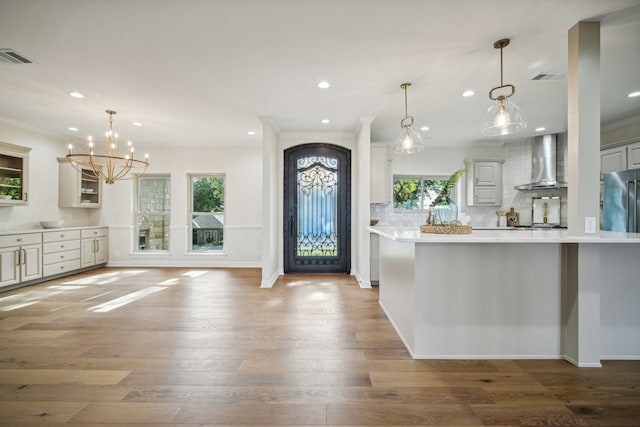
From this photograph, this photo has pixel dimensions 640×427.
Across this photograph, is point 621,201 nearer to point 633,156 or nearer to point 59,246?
point 633,156

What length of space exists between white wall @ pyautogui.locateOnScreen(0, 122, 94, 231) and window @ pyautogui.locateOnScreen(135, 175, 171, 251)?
126cm

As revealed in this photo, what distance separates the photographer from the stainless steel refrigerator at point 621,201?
3844 mm

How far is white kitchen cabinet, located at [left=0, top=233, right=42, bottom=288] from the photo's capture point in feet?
13.7

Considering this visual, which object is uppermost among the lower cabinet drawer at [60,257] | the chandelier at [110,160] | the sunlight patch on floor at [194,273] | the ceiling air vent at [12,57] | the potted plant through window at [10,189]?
the ceiling air vent at [12,57]

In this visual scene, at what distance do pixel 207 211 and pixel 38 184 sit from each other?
2.91m

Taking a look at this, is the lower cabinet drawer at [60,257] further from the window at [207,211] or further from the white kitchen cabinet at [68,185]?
the window at [207,211]

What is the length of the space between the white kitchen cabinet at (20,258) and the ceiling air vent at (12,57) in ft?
8.89

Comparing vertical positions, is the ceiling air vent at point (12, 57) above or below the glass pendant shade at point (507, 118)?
above

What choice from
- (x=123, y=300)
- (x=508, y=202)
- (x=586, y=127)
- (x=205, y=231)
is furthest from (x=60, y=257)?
(x=508, y=202)

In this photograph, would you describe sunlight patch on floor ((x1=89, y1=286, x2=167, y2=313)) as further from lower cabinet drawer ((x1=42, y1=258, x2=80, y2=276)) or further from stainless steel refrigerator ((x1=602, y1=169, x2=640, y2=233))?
stainless steel refrigerator ((x1=602, y1=169, x2=640, y2=233))

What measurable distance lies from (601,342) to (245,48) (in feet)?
12.6

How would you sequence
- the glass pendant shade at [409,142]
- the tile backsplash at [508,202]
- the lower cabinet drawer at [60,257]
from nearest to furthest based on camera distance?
the glass pendant shade at [409,142]
the lower cabinet drawer at [60,257]
the tile backsplash at [508,202]

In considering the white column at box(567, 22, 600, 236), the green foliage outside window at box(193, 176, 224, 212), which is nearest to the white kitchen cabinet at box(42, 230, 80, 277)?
the green foliage outside window at box(193, 176, 224, 212)

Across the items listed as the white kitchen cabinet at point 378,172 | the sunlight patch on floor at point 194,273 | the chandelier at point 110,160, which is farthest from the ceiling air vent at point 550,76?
the sunlight patch on floor at point 194,273
